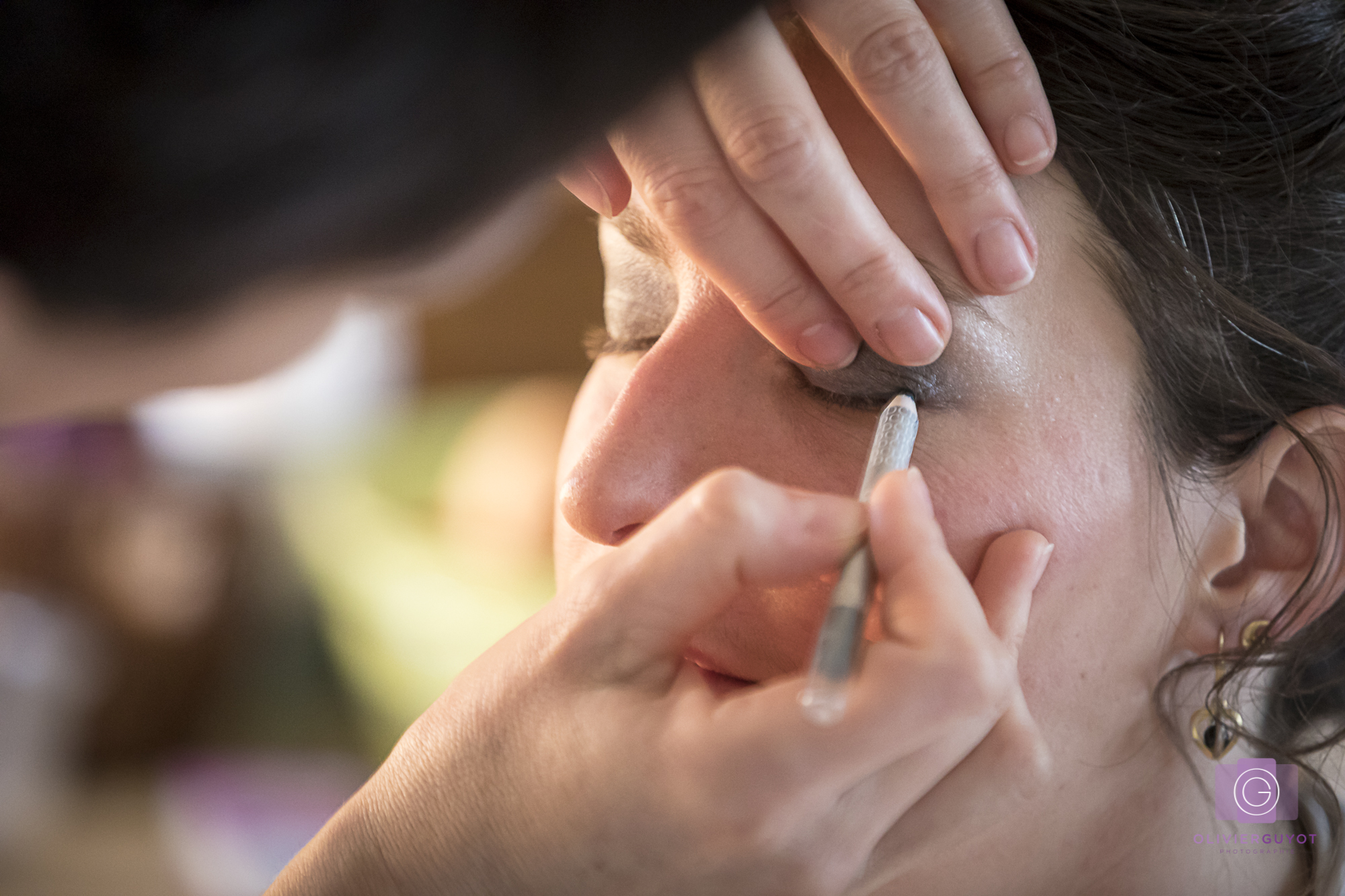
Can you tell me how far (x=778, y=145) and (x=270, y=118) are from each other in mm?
361

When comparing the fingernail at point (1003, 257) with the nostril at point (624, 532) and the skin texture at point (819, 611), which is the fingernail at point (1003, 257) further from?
the nostril at point (624, 532)

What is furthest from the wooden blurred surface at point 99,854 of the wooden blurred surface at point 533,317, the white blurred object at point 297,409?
the wooden blurred surface at point 533,317

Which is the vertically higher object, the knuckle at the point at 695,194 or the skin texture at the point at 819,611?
the knuckle at the point at 695,194

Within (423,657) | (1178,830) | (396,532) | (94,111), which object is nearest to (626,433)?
(94,111)

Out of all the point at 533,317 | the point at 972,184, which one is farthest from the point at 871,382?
the point at 533,317

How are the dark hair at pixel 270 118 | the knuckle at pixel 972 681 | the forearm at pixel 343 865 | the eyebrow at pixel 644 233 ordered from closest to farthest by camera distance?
the dark hair at pixel 270 118, the knuckle at pixel 972 681, the forearm at pixel 343 865, the eyebrow at pixel 644 233

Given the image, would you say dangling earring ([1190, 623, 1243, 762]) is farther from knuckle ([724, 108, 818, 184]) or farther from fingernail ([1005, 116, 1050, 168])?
knuckle ([724, 108, 818, 184])

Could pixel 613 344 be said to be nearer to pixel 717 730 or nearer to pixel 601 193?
pixel 601 193

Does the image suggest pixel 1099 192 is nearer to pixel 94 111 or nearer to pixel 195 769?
pixel 94 111

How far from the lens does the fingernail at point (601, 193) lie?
77cm

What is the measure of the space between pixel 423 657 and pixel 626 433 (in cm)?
169

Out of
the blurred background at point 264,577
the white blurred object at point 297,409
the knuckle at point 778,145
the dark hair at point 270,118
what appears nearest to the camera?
the dark hair at point 270,118

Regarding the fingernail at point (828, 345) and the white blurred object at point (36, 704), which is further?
the white blurred object at point (36, 704)

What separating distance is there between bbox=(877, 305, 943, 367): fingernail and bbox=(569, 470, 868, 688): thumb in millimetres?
172
